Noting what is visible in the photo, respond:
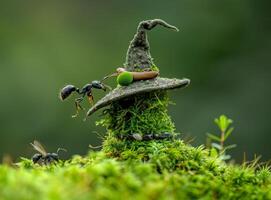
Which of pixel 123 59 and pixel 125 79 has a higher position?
pixel 125 79

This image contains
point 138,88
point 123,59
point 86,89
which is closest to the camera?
point 138,88

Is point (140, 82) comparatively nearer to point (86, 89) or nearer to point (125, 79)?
point (125, 79)

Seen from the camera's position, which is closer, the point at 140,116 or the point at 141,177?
the point at 141,177

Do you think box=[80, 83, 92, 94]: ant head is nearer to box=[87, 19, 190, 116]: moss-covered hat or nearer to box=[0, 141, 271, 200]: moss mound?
box=[87, 19, 190, 116]: moss-covered hat

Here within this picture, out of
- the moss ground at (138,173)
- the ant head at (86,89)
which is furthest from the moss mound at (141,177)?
the ant head at (86,89)

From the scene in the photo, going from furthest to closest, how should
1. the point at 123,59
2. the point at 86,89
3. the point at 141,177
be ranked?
the point at 123,59 → the point at 86,89 → the point at 141,177

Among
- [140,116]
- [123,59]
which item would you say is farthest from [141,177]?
[123,59]

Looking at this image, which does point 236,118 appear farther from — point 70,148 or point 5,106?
point 5,106
